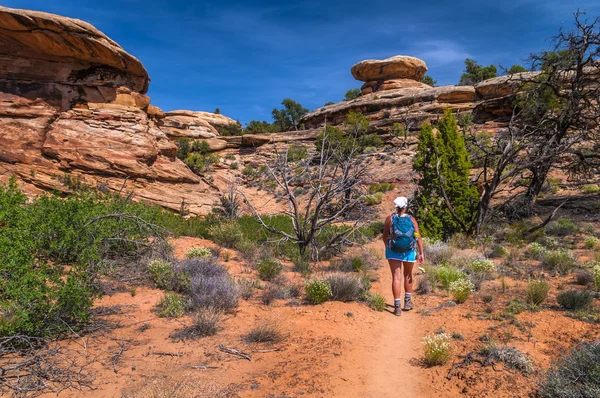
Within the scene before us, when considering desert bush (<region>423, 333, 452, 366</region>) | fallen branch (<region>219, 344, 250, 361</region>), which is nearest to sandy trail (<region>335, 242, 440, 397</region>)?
desert bush (<region>423, 333, 452, 366</region>)

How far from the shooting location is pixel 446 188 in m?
13.4

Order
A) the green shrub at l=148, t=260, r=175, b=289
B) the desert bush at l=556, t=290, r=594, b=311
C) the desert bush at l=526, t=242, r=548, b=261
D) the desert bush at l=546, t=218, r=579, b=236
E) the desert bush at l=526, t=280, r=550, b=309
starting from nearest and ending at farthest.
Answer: the desert bush at l=556, t=290, r=594, b=311, the desert bush at l=526, t=280, r=550, b=309, the green shrub at l=148, t=260, r=175, b=289, the desert bush at l=526, t=242, r=548, b=261, the desert bush at l=546, t=218, r=579, b=236

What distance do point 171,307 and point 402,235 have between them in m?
3.87

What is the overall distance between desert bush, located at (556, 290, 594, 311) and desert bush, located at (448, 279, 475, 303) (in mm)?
1293

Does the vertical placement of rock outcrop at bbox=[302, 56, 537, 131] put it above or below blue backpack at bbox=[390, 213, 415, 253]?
above

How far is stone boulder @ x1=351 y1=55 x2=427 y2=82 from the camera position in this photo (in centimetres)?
4378

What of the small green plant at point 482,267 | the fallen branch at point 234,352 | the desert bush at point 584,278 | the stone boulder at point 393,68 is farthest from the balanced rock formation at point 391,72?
the fallen branch at point 234,352

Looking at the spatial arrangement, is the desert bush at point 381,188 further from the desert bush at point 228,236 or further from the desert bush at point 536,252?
the desert bush at point 536,252

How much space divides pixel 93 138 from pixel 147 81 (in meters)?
4.76

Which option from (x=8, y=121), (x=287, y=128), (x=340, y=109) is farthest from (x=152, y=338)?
(x=287, y=128)

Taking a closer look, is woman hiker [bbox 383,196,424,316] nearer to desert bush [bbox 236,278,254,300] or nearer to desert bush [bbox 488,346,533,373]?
desert bush [bbox 488,346,533,373]

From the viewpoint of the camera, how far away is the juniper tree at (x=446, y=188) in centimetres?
1335

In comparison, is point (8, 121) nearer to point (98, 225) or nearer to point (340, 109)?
point (98, 225)

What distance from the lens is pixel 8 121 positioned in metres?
14.8
